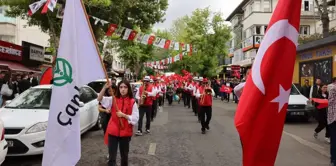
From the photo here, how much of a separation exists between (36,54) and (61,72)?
26.5 metres

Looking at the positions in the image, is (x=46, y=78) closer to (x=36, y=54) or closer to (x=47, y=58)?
(x=36, y=54)

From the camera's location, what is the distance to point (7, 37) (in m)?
32.7

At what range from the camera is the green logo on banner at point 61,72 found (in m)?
3.86

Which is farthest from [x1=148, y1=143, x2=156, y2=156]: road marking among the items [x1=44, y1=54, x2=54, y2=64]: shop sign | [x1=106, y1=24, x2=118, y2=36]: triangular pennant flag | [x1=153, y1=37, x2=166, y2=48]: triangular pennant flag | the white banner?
[x1=44, y1=54, x2=54, y2=64]: shop sign

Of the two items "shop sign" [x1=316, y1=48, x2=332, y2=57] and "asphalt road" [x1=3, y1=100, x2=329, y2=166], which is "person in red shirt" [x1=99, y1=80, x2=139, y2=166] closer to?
"asphalt road" [x1=3, y1=100, x2=329, y2=166]

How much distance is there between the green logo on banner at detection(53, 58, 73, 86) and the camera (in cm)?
386

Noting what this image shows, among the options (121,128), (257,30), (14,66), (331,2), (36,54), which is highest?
(331,2)

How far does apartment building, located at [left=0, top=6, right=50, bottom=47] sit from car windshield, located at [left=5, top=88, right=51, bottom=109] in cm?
2281

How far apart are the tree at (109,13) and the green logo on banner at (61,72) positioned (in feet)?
42.7

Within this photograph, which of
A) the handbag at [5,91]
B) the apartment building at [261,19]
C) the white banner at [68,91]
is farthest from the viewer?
the apartment building at [261,19]

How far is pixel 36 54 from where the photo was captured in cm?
2875

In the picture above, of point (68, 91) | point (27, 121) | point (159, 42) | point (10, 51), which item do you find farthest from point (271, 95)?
point (10, 51)

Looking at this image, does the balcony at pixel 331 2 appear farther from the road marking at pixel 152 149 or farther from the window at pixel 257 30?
the road marking at pixel 152 149

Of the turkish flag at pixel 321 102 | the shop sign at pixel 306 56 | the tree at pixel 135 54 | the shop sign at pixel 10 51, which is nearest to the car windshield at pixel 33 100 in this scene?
the turkish flag at pixel 321 102
